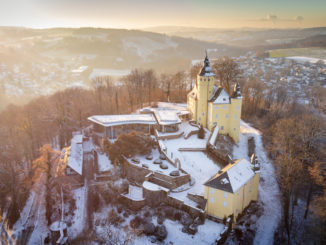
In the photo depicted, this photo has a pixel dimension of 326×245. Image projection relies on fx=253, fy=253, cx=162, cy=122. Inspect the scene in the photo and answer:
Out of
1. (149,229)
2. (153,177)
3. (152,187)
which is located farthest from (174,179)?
(149,229)

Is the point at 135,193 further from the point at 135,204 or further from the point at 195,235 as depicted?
the point at 195,235

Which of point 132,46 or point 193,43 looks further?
point 193,43

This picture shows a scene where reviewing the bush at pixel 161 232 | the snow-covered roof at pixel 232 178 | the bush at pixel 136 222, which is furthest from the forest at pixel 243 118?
the bush at pixel 136 222

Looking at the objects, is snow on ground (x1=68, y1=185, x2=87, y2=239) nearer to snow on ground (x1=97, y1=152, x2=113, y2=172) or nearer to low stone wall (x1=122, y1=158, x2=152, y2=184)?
snow on ground (x1=97, y1=152, x2=113, y2=172)

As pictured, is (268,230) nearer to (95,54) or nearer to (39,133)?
(39,133)

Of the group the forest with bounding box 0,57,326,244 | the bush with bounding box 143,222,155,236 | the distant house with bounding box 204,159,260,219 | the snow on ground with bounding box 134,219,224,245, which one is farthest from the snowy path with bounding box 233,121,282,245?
the bush with bounding box 143,222,155,236

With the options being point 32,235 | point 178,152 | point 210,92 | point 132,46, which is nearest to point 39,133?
point 32,235

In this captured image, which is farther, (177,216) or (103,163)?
(103,163)
